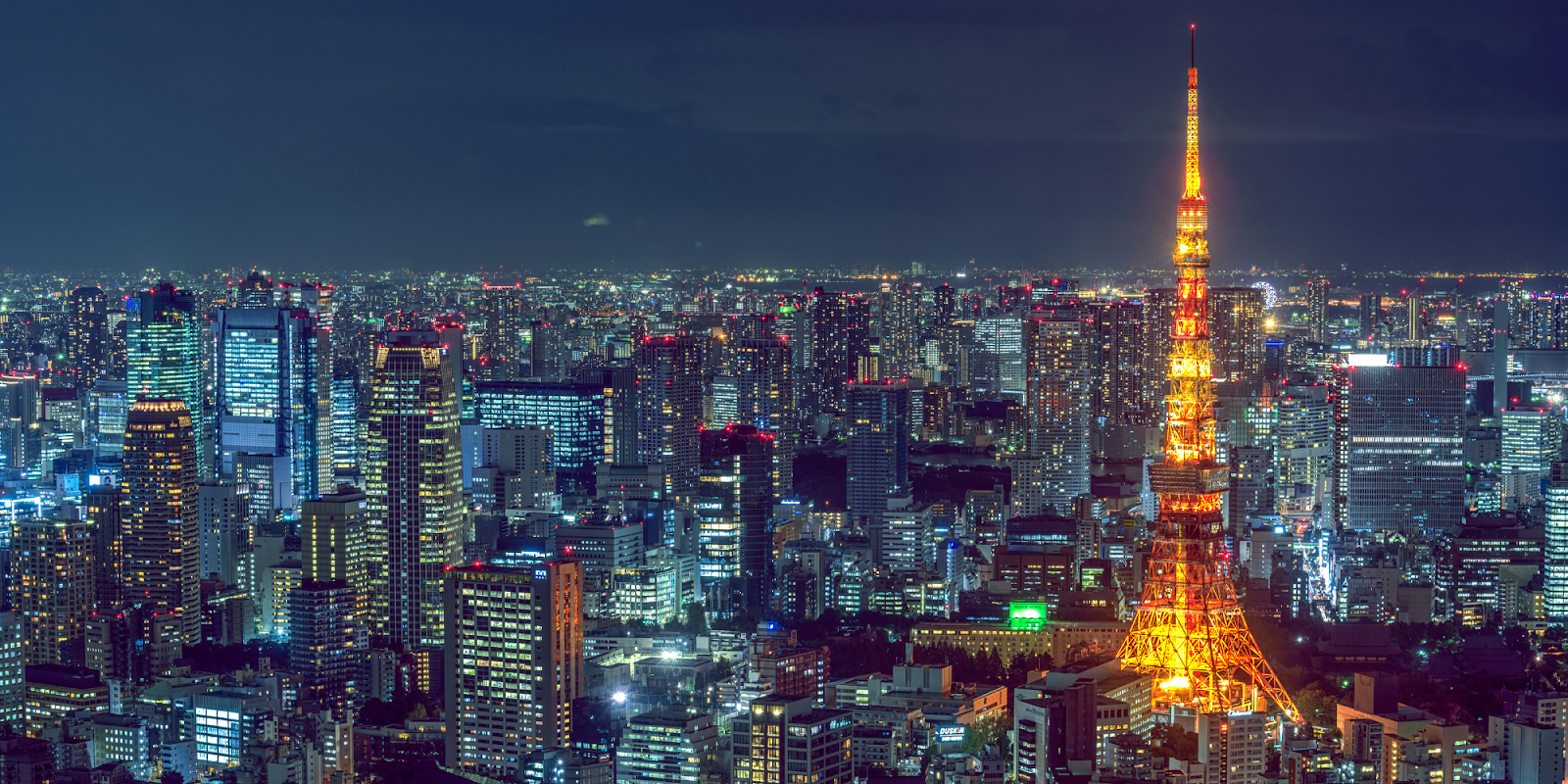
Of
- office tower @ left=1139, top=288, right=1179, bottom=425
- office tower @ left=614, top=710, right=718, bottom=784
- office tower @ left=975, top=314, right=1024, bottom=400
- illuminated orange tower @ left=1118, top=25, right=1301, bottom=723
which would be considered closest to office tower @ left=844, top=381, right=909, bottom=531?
office tower @ left=1139, top=288, right=1179, bottom=425

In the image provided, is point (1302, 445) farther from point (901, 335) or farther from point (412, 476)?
point (412, 476)

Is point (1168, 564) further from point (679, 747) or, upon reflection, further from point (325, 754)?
point (325, 754)

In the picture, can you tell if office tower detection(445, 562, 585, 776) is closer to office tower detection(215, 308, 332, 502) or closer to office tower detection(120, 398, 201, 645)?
office tower detection(120, 398, 201, 645)

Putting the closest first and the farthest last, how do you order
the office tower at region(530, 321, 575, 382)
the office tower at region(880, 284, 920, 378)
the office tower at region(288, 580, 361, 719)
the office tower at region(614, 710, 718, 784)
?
the office tower at region(614, 710, 718, 784)
the office tower at region(288, 580, 361, 719)
the office tower at region(530, 321, 575, 382)
the office tower at region(880, 284, 920, 378)

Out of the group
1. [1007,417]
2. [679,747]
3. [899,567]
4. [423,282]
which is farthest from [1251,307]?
[679,747]

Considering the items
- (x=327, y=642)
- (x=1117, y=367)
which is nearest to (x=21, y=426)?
(x=327, y=642)
